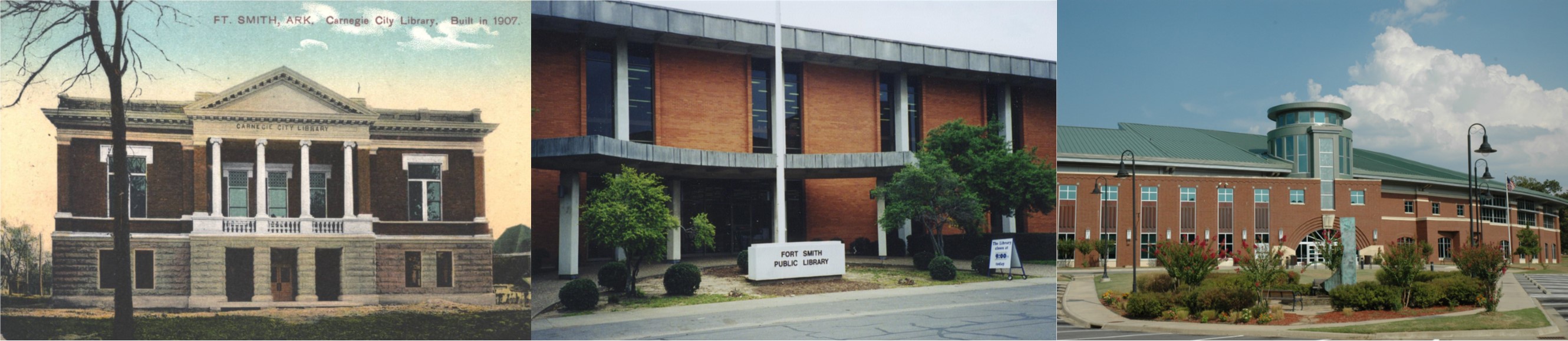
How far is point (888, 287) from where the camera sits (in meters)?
18.5

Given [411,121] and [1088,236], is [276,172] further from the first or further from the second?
[1088,236]

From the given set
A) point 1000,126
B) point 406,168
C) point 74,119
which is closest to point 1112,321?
point 1000,126

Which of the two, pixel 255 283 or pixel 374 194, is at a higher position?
pixel 374 194

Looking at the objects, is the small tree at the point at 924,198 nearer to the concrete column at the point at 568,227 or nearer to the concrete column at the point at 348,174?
the concrete column at the point at 568,227

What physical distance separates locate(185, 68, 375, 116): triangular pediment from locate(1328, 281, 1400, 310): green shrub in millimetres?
21944

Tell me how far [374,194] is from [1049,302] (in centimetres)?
1309

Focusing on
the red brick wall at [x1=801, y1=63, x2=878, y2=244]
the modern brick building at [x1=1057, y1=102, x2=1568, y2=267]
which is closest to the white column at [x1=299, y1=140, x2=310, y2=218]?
the red brick wall at [x1=801, y1=63, x2=878, y2=244]

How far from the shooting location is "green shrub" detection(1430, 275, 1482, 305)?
21.7 metres

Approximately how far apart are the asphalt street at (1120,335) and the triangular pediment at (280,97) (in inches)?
617

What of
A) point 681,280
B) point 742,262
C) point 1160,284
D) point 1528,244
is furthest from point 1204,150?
point 681,280

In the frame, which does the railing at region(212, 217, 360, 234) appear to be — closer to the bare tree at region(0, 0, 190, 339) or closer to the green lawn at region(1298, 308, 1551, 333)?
the bare tree at region(0, 0, 190, 339)

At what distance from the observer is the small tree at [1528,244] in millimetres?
30875

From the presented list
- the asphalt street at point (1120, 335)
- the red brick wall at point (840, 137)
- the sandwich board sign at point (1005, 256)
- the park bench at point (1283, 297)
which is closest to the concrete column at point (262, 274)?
the red brick wall at point (840, 137)

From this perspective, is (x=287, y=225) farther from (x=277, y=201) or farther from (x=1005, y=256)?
(x=1005, y=256)
